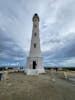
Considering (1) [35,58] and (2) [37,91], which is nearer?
(2) [37,91]

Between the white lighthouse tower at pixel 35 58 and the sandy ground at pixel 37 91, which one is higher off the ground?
the white lighthouse tower at pixel 35 58

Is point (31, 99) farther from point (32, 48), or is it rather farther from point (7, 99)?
point (32, 48)

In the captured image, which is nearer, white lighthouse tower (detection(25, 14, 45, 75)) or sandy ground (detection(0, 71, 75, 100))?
sandy ground (detection(0, 71, 75, 100))

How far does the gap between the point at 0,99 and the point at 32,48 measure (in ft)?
58.8

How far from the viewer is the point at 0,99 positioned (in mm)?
6457

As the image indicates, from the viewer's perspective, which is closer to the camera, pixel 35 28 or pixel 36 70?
pixel 36 70

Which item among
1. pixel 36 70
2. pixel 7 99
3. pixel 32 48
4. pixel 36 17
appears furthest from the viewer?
pixel 36 17

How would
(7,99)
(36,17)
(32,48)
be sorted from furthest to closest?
(36,17)
(32,48)
(7,99)

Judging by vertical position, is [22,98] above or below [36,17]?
below

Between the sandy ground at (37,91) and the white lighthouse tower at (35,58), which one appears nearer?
the sandy ground at (37,91)

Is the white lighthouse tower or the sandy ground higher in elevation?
the white lighthouse tower

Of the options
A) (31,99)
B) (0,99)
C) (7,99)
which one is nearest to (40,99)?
(31,99)

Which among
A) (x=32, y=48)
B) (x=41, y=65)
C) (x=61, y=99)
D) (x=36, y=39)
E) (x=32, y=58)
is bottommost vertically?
(x=61, y=99)

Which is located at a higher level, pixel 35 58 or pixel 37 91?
pixel 35 58
